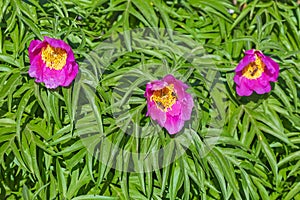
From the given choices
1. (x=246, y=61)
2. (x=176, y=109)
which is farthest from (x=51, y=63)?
(x=246, y=61)

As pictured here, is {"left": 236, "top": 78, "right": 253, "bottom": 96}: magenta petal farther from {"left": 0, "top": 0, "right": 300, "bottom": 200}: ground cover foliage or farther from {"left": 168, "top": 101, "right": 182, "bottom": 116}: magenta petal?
{"left": 168, "top": 101, "right": 182, "bottom": 116}: magenta petal

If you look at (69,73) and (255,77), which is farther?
(255,77)

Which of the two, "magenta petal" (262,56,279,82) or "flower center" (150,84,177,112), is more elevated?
"magenta petal" (262,56,279,82)

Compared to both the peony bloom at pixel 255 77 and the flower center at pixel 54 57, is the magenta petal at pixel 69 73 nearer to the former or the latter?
the flower center at pixel 54 57

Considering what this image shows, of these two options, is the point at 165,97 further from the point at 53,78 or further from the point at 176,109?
the point at 53,78

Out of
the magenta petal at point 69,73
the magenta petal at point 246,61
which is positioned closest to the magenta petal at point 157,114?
the magenta petal at point 69,73

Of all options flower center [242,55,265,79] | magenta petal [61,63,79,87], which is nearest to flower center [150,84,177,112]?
magenta petal [61,63,79,87]
